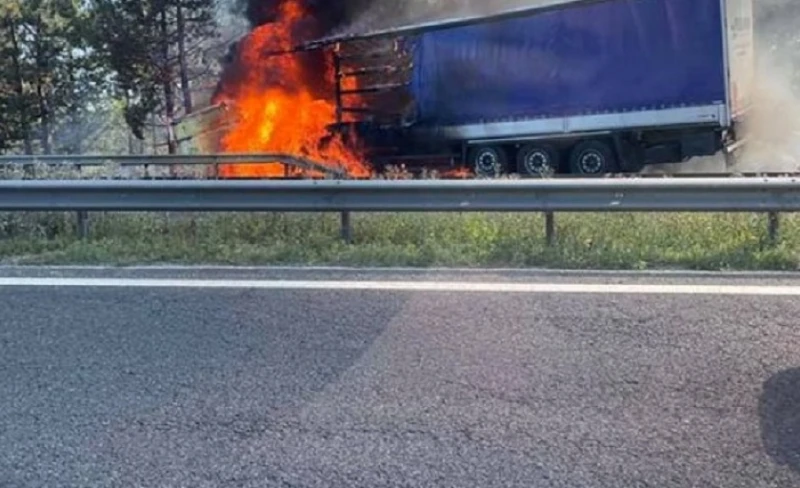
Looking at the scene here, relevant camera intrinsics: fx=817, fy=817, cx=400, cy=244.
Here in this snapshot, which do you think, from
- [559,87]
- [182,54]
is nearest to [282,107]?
[559,87]

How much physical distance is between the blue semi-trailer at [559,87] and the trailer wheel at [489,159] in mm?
22

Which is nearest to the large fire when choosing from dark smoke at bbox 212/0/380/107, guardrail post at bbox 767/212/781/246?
dark smoke at bbox 212/0/380/107

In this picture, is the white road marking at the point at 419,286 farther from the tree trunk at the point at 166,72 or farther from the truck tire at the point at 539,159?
the tree trunk at the point at 166,72

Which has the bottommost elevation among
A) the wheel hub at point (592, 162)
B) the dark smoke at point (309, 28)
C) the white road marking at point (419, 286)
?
the white road marking at point (419, 286)

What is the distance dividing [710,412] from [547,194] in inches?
132

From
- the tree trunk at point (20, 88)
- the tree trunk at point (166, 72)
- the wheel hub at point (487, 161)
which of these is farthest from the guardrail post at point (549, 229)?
the tree trunk at point (20, 88)

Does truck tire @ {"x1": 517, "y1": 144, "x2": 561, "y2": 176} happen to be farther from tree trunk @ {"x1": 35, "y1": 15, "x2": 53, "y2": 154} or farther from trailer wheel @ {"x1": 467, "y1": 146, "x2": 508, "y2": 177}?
tree trunk @ {"x1": 35, "y1": 15, "x2": 53, "y2": 154}

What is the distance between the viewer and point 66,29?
104ft

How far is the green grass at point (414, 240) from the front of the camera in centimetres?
608

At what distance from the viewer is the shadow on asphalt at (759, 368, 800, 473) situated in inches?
119

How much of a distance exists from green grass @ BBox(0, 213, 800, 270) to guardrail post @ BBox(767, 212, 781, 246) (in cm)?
6

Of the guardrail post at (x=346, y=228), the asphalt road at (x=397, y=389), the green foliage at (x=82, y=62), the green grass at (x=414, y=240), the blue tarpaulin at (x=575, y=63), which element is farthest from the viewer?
the green foliage at (x=82, y=62)

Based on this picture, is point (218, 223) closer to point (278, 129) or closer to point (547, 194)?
point (547, 194)

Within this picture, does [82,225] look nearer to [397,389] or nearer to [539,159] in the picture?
[397,389]
